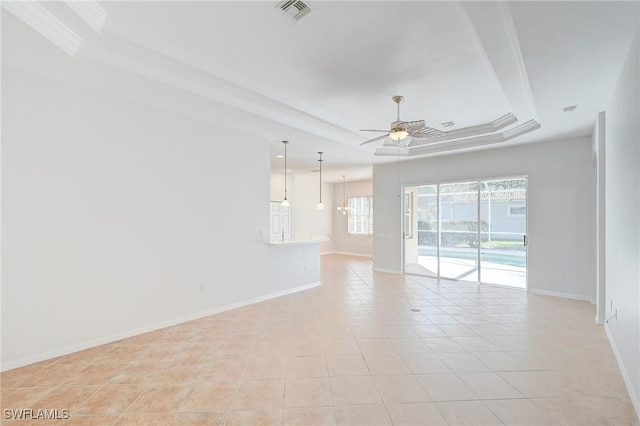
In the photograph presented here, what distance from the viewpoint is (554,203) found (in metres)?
5.46

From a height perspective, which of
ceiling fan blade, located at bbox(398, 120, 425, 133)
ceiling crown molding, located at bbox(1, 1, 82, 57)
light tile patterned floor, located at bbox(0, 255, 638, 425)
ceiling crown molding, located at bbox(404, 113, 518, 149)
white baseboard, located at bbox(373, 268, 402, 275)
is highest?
ceiling crown molding, located at bbox(404, 113, 518, 149)

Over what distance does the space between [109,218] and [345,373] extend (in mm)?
3253

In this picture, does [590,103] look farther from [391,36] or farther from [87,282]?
[87,282]

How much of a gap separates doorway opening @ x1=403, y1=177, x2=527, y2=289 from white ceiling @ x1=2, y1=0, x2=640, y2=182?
196 centimetres

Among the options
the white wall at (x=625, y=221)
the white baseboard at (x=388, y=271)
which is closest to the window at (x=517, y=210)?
the white wall at (x=625, y=221)

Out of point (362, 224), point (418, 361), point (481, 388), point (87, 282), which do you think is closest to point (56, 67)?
point (87, 282)

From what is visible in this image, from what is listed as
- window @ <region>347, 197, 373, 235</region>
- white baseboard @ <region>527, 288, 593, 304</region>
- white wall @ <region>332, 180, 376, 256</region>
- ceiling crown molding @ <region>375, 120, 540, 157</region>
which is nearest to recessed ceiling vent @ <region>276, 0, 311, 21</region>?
ceiling crown molding @ <region>375, 120, 540, 157</region>

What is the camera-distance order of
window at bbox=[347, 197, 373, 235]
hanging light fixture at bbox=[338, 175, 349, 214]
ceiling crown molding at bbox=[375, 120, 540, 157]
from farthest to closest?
window at bbox=[347, 197, 373, 235]
hanging light fixture at bbox=[338, 175, 349, 214]
ceiling crown molding at bbox=[375, 120, 540, 157]

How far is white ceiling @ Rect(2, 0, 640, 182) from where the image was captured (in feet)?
7.31

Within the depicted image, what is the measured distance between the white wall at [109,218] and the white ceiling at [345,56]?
38 cm

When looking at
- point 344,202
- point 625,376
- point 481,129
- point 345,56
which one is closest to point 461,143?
point 481,129

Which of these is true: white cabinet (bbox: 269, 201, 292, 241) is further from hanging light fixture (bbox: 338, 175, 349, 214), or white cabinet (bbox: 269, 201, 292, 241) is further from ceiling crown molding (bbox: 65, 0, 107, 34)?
ceiling crown molding (bbox: 65, 0, 107, 34)

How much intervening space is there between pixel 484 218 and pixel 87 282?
23.2ft

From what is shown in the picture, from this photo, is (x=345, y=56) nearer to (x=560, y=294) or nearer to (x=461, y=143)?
(x=461, y=143)
